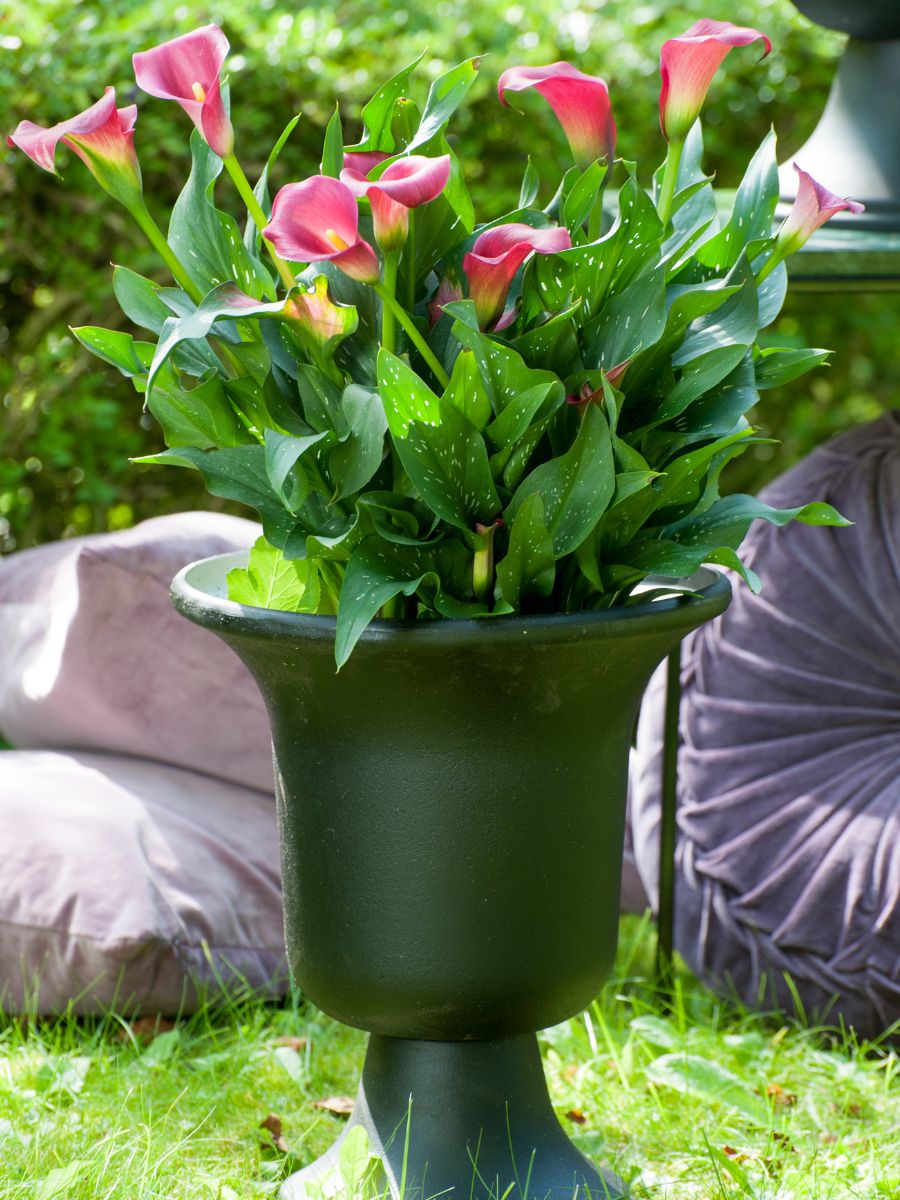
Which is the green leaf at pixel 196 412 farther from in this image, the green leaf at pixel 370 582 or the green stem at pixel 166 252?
the green leaf at pixel 370 582

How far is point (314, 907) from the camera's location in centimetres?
132

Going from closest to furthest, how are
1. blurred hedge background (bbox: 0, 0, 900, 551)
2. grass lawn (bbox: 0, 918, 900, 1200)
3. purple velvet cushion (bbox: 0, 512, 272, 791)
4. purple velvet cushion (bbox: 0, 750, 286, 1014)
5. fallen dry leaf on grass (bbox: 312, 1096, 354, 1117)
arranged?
grass lawn (bbox: 0, 918, 900, 1200) → fallen dry leaf on grass (bbox: 312, 1096, 354, 1117) → purple velvet cushion (bbox: 0, 750, 286, 1014) → purple velvet cushion (bbox: 0, 512, 272, 791) → blurred hedge background (bbox: 0, 0, 900, 551)

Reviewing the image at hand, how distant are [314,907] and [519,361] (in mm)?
541

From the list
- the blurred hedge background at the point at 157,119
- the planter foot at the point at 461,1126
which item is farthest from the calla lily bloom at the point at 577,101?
the blurred hedge background at the point at 157,119

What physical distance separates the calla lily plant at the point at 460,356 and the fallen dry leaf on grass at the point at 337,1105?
73cm

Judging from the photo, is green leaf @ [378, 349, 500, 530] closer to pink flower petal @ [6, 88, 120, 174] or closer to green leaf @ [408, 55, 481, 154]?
green leaf @ [408, 55, 481, 154]

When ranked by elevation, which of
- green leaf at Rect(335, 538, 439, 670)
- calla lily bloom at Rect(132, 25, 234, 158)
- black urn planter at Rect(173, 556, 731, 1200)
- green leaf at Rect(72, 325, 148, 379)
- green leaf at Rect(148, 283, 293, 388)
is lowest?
black urn planter at Rect(173, 556, 731, 1200)

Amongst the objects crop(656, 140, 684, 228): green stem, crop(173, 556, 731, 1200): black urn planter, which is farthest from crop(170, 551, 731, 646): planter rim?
crop(656, 140, 684, 228): green stem

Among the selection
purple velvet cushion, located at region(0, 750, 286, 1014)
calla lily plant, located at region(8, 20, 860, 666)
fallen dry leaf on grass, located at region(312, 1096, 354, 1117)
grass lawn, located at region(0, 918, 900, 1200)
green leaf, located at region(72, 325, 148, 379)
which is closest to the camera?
calla lily plant, located at region(8, 20, 860, 666)

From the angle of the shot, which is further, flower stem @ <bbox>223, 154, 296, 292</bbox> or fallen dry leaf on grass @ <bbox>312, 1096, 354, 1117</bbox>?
fallen dry leaf on grass @ <bbox>312, 1096, 354, 1117</bbox>

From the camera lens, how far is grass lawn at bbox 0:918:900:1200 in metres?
1.54

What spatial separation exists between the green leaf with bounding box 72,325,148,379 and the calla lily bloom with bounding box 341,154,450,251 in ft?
0.88

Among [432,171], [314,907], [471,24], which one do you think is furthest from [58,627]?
[471,24]

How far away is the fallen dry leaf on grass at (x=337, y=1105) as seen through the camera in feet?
5.63
